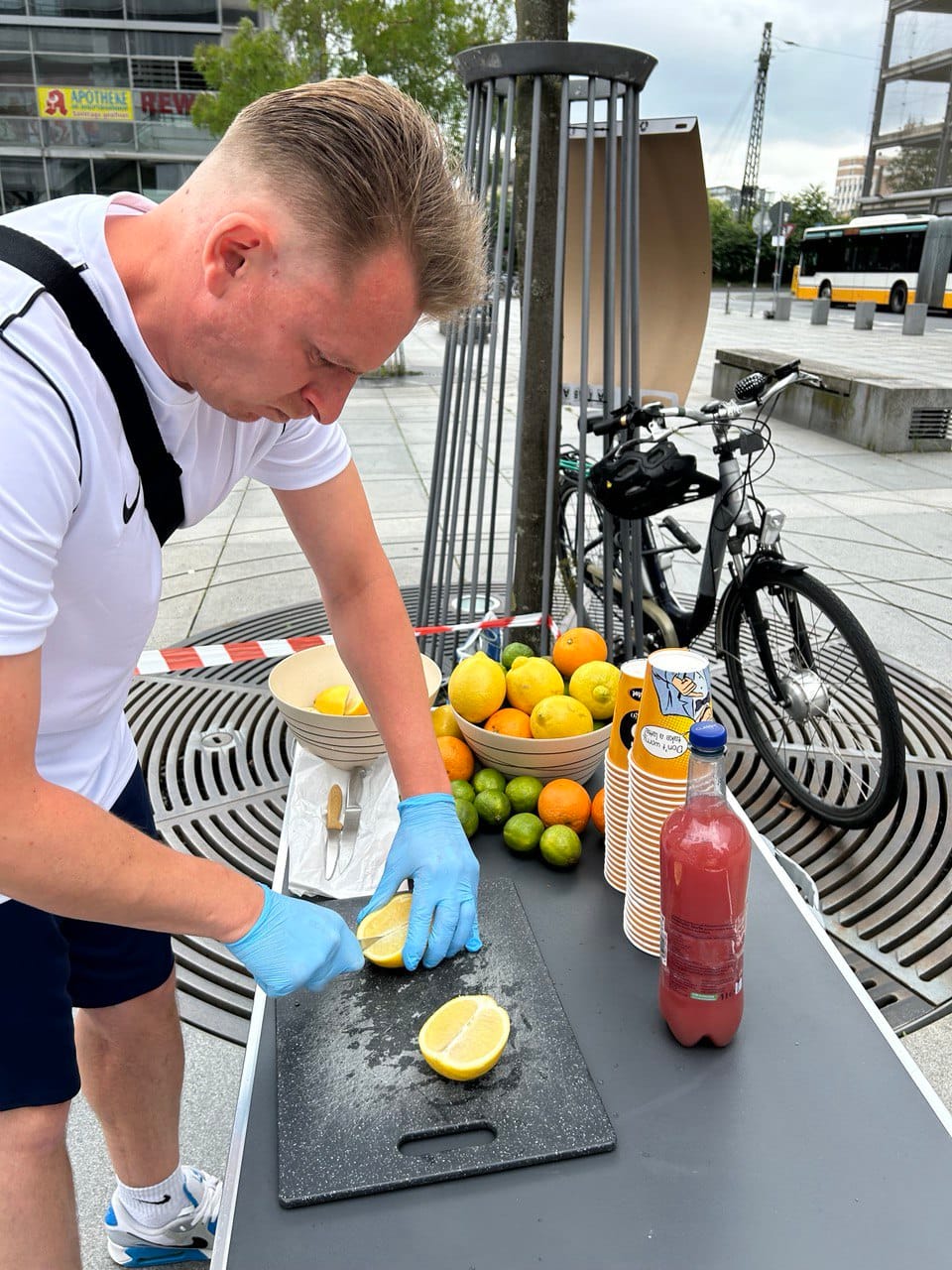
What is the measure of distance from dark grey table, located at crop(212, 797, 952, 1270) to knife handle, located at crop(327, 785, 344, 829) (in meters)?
0.42

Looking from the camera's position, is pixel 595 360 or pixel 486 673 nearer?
pixel 486 673

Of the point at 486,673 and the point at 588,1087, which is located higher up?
the point at 486,673

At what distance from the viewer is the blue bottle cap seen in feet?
3.63

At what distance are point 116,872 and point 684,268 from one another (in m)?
Answer: 3.08

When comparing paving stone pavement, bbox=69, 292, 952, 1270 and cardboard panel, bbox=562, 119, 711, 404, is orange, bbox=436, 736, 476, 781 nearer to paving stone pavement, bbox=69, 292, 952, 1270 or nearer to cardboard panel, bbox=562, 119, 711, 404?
paving stone pavement, bbox=69, 292, 952, 1270

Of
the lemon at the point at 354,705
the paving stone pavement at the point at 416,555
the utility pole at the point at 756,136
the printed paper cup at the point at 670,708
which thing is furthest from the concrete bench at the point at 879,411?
the utility pole at the point at 756,136

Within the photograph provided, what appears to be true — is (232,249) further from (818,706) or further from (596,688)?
(818,706)

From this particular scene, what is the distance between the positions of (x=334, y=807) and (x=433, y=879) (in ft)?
1.20

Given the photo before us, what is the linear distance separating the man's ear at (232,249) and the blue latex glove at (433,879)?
0.87m

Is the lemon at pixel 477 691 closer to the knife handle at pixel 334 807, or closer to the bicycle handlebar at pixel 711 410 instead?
the knife handle at pixel 334 807

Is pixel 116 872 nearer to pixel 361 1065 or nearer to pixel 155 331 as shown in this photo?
pixel 361 1065

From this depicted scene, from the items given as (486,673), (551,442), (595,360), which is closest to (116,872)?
(486,673)

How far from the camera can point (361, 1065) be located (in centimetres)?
122

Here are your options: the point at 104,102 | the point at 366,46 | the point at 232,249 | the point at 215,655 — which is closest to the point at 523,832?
the point at 232,249
